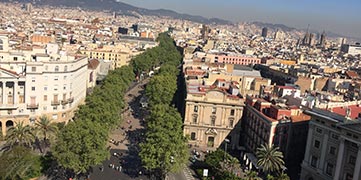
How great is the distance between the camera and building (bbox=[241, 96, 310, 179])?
6338 centimetres

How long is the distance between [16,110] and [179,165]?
1395 inches

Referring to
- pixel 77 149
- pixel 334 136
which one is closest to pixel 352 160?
pixel 334 136

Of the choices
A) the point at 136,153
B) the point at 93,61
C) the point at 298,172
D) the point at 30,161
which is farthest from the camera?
the point at 93,61

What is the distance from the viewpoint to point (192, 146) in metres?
75.8

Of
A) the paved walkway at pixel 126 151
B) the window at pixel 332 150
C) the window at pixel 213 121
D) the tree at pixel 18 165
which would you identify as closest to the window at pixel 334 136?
the window at pixel 332 150

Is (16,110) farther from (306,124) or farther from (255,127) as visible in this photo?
(306,124)

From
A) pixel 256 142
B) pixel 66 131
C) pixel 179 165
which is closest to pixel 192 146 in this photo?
pixel 256 142

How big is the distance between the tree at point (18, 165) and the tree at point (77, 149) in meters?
3.63

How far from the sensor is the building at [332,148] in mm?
49281

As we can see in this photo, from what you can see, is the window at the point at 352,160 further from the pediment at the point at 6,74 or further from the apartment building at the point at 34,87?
the pediment at the point at 6,74

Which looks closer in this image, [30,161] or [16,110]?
[30,161]

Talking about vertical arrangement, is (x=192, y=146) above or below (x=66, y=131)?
below

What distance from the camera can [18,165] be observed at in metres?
49.8

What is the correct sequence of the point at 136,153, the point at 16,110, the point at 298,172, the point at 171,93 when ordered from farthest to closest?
the point at 171,93 → the point at 16,110 → the point at 136,153 → the point at 298,172
